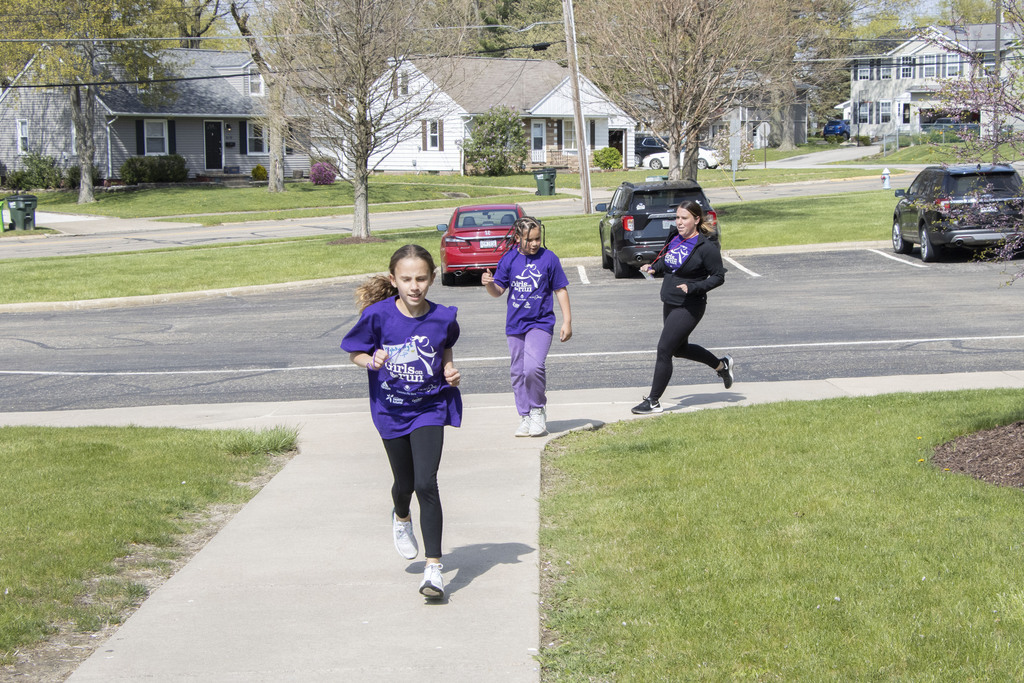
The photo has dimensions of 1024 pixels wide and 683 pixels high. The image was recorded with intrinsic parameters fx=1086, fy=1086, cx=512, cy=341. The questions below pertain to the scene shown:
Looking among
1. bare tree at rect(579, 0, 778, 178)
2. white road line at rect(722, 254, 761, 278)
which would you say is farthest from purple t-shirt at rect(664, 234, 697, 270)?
bare tree at rect(579, 0, 778, 178)

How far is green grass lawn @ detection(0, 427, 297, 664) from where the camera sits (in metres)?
5.23

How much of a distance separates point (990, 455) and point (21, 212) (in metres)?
36.0

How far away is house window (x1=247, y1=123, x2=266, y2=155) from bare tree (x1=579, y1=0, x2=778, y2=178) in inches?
1288

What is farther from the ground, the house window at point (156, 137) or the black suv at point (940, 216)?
the house window at point (156, 137)

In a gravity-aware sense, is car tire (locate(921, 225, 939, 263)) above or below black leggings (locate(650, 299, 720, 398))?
above

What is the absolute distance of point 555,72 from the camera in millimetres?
64500

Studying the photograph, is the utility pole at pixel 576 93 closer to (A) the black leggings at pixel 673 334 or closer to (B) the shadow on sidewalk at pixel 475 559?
(A) the black leggings at pixel 673 334

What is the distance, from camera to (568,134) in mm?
63188

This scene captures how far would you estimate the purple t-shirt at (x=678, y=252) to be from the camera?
9.14 metres

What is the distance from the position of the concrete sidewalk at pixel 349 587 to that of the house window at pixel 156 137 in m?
48.4

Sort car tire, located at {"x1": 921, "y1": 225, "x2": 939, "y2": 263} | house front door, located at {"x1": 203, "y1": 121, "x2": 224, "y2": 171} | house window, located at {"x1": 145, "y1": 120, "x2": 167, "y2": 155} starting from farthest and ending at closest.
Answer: house front door, located at {"x1": 203, "y1": 121, "x2": 224, "y2": 171} → house window, located at {"x1": 145, "y1": 120, "x2": 167, "y2": 155} → car tire, located at {"x1": 921, "y1": 225, "x2": 939, "y2": 263}

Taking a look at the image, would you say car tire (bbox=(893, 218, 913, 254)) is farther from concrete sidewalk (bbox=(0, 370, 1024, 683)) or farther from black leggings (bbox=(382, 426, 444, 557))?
black leggings (bbox=(382, 426, 444, 557))

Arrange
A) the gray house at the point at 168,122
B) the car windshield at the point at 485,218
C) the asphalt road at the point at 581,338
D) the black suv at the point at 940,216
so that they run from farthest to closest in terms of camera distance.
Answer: the gray house at the point at 168,122 → the car windshield at the point at 485,218 → the black suv at the point at 940,216 → the asphalt road at the point at 581,338

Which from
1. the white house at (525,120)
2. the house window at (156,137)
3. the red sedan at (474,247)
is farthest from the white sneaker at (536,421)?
the white house at (525,120)
